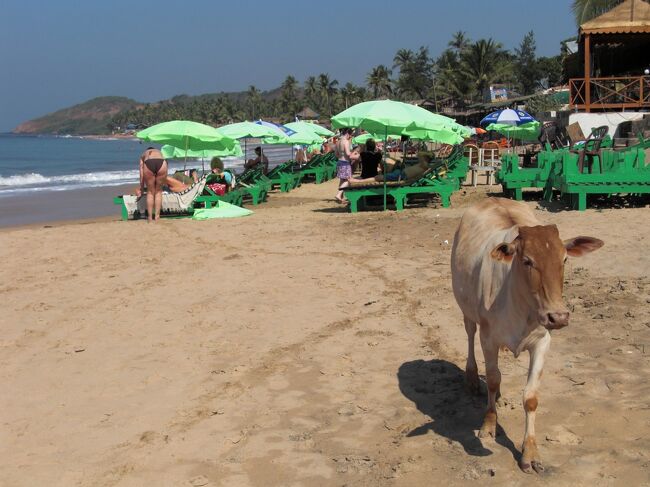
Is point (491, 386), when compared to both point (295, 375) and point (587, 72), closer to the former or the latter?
point (295, 375)

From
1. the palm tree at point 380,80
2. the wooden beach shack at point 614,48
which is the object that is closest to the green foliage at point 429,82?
the palm tree at point 380,80

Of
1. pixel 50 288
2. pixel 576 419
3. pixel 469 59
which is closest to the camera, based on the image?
pixel 576 419

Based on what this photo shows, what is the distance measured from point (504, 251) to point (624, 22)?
71.3 ft

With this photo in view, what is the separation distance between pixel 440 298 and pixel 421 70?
111 meters

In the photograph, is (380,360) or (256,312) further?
(256,312)

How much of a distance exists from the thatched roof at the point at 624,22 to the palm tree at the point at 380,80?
91625mm

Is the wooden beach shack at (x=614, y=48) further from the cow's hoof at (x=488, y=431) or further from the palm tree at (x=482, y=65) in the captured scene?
the palm tree at (x=482, y=65)

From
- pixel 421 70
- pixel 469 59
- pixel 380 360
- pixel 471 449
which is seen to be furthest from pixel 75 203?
pixel 421 70

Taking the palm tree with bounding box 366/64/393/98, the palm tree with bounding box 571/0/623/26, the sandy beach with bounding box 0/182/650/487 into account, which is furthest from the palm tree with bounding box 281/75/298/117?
the sandy beach with bounding box 0/182/650/487

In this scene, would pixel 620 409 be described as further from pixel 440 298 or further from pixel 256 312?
pixel 256 312

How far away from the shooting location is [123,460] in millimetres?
4445

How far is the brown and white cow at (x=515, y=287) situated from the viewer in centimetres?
366

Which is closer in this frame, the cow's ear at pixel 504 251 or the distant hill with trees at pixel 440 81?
the cow's ear at pixel 504 251

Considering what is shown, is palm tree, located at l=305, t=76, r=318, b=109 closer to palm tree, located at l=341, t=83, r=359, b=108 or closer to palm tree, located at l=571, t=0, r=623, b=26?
palm tree, located at l=341, t=83, r=359, b=108
